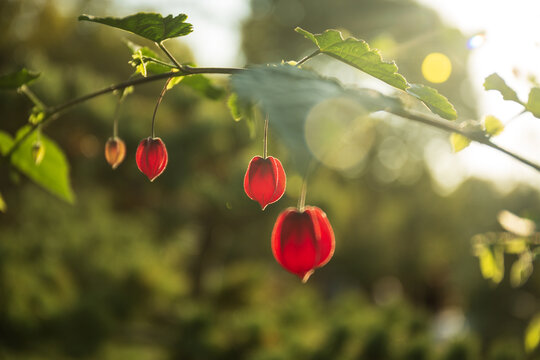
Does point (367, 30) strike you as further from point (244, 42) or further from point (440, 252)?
point (440, 252)

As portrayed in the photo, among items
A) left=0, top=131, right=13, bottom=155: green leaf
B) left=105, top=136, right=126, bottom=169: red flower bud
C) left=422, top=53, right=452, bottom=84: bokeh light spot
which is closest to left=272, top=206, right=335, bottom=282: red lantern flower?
left=105, top=136, right=126, bottom=169: red flower bud

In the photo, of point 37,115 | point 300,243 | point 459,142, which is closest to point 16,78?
point 37,115

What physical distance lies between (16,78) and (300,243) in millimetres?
318

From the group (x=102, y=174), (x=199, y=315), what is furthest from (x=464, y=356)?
(x=102, y=174)

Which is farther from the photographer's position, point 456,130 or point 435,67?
point 435,67

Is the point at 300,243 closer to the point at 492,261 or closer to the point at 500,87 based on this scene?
the point at 500,87

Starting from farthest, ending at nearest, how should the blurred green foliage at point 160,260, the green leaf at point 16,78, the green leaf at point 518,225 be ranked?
the blurred green foliage at point 160,260
the green leaf at point 518,225
the green leaf at point 16,78

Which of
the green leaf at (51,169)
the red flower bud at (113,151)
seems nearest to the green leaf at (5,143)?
the green leaf at (51,169)

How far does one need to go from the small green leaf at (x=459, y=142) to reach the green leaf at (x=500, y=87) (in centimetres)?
5

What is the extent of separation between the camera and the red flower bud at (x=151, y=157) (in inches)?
16.4

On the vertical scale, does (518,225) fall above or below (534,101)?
below

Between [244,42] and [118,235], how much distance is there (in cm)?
510

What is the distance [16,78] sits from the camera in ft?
1.37

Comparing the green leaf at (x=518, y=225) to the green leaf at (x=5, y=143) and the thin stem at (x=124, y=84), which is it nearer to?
the thin stem at (x=124, y=84)
